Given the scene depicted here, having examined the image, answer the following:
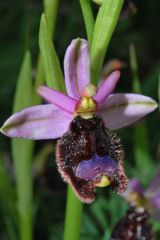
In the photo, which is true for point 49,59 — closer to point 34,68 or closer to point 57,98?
point 57,98

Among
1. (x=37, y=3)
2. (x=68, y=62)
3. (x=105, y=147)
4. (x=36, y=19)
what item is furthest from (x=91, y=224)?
(x=37, y=3)

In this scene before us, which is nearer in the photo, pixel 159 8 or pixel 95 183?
pixel 95 183

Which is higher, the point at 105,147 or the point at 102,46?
the point at 102,46

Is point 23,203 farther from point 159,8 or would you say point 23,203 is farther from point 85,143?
point 159,8

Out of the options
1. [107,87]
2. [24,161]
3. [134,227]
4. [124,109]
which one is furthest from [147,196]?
[107,87]

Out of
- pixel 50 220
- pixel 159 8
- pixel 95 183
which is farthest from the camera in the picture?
pixel 159 8

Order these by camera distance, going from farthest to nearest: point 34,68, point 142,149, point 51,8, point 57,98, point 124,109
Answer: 1. point 34,68
2. point 142,149
3. point 51,8
4. point 124,109
5. point 57,98
